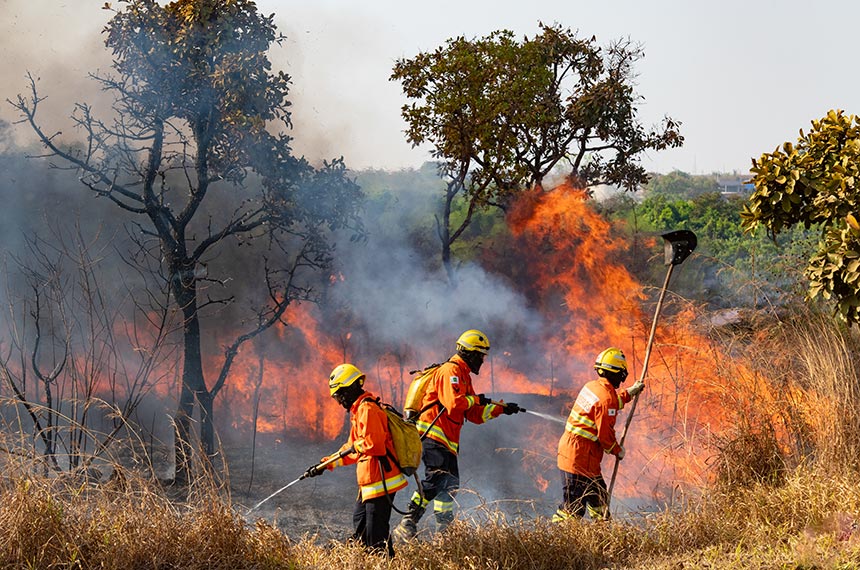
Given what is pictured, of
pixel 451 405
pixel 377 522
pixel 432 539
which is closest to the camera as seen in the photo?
pixel 432 539

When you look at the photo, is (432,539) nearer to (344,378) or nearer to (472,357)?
(344,378)

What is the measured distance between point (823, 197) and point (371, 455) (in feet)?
13.6

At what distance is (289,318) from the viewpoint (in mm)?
17375

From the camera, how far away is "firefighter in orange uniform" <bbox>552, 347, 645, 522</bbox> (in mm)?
7598

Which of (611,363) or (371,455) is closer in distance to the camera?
(371,455)

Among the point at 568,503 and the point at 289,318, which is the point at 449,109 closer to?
the point at 289,318

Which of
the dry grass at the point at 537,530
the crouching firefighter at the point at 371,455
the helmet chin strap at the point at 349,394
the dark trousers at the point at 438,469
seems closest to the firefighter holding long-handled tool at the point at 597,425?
the dry grass at the point at 537,530

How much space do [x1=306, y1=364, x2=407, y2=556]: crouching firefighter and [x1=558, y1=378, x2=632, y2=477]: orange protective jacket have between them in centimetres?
172

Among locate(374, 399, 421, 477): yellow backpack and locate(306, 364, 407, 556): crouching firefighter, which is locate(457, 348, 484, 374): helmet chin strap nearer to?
locate(374, 399, 421, 477): yellow backpack

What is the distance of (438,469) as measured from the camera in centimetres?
802

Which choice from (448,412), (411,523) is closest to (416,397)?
(448,412)

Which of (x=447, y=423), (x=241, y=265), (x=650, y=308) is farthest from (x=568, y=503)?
(x=241, y=265)

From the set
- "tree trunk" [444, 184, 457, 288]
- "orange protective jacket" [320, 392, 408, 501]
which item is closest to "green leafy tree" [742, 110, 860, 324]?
"orange protective jacket" [320, 392, 408, 501]

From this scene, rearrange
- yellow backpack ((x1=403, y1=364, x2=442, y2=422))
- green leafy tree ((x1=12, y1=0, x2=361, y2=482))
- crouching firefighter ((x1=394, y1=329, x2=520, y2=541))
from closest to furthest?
1. crouching firefighter ((x1=394, y1=329, x2=520, y2=541))
2. yellow backpack ((x1=403, y1=364, x2=442, y2=422))
3. green leafy tree ((x1=12, y1=0, x2=361, y2=482))
